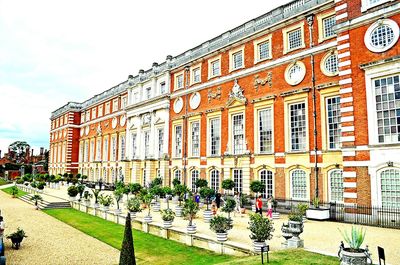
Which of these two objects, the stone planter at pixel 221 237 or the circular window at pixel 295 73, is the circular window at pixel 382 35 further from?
the stone planter at pixel 221 237

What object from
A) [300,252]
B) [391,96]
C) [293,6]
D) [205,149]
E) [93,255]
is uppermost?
[293,6]

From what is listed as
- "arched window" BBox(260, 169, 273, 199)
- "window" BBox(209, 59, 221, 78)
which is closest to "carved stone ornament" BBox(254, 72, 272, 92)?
"window" BBox(209, 59, 221, 78)

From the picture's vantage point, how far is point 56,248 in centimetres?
1503

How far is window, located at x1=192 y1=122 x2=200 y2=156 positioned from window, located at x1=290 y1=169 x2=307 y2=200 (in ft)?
36.9

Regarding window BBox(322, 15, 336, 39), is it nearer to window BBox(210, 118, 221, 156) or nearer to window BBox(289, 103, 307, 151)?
window BBox(289, 103, 307, 151)

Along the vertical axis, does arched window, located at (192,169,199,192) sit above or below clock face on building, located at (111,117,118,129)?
below

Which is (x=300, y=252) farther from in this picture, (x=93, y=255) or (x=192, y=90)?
(x=192, y=90)

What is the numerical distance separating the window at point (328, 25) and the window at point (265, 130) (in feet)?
22.1

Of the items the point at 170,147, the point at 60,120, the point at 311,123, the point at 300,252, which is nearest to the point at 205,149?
the point at 170,147

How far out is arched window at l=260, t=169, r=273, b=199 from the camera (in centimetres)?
2469

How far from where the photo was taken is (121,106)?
47688 mm

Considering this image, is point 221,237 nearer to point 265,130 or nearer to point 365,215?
point 365,215

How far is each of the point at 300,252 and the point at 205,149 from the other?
20.5 m

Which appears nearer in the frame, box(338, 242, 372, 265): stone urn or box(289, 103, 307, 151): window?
box(338, 242, 372, 265): stone urn
